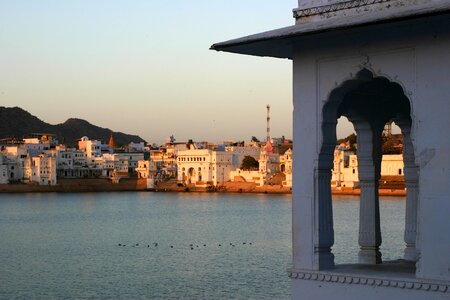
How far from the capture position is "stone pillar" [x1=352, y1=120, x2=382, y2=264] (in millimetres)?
7852

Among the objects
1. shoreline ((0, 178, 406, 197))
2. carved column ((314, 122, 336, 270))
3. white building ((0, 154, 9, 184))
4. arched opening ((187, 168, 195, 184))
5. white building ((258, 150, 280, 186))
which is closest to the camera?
Answer: carved column ((314, 122, 336, 270))

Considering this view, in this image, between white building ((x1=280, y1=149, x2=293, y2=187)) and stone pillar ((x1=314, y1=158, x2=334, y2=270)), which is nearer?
stone pillar ((x1=314, y1=158, x2=334, y2=270))

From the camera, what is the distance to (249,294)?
72.8 ft

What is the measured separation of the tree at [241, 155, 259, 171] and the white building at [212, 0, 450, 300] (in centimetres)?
9847

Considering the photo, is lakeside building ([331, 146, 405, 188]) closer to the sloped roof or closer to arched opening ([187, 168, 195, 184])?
arched opening ([187, 168, 195, 184])

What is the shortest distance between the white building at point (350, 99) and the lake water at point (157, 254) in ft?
48.5

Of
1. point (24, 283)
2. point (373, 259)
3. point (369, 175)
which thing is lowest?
point (24, 283)

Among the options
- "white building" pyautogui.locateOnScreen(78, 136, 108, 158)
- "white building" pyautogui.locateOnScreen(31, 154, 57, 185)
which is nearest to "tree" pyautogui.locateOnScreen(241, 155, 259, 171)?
"white building" pyautogui.locateOnScreen(78, 136, 108, 158)

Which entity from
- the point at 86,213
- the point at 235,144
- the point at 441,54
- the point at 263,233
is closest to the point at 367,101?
the point at 441,54

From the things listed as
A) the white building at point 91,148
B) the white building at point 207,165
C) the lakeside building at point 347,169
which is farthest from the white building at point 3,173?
the lakeside building at point 347,169

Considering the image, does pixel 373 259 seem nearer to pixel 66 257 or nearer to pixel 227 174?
pixel 66 257

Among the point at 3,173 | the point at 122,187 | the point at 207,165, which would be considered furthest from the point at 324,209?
the point at 122,187

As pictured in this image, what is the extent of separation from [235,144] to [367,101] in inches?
4405

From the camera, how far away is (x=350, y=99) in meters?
7.73
